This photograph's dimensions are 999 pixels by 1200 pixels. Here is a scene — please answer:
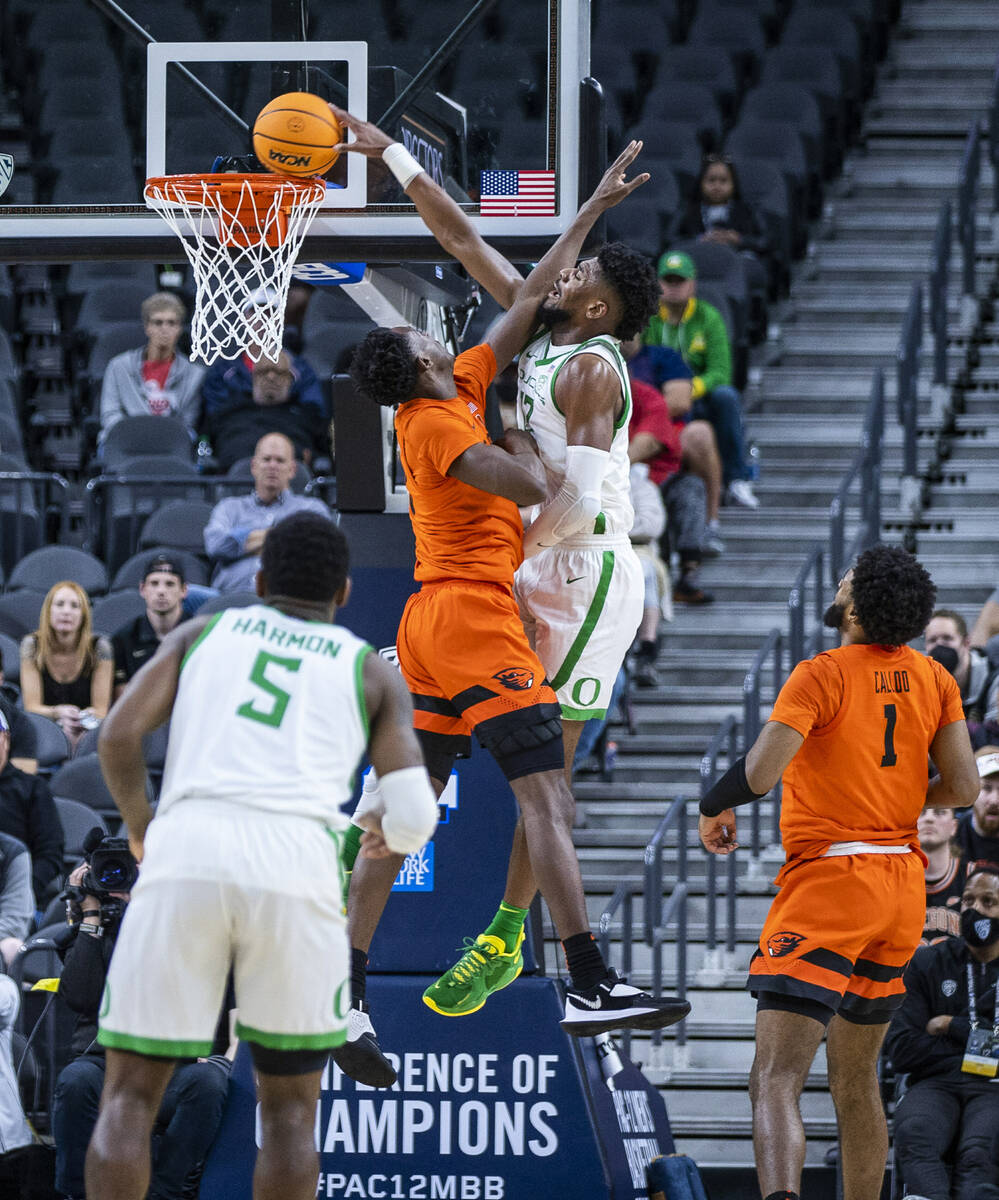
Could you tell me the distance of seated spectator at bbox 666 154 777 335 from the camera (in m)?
14.4

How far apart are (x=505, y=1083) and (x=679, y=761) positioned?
3.88 meters

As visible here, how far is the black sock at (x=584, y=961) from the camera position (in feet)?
20.7

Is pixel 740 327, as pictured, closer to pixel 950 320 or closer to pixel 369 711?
Answer: pixel 950 320

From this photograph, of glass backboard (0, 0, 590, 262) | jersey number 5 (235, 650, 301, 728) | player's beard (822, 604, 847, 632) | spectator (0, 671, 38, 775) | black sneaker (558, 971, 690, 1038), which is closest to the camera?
jersey number 5 (235, 650, 301, 728)

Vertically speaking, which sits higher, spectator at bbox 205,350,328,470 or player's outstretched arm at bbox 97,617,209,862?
spectator at bbox 205,350,328,470

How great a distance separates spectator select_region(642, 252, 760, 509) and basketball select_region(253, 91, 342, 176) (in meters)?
5.96

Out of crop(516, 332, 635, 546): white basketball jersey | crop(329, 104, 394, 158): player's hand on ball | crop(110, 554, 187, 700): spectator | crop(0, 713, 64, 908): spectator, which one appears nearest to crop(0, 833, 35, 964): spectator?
crop(0, 713, 64, 908): spectator

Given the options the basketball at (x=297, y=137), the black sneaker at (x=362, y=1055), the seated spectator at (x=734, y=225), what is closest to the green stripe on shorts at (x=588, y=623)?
the black sneaker at (x=362, y=1055)

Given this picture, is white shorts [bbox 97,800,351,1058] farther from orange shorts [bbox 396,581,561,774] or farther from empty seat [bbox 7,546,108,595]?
empty seat [bbox 7,546,108,595]

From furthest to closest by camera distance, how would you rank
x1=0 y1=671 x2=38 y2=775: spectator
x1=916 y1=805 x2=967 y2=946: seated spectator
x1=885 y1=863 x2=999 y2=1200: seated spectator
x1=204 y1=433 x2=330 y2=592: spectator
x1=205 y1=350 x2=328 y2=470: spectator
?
x1=205 y1=350 x2=328 y2=470: spectator, x1=204 y1=433 x2=330 y2=592: spectator, x1=0 y1=671 x2=38 y2=775: spectator, x1=916 y1=805 x2=967 y2=946: seated spectator, x1=885 y1=863 x2=999 y2=1200: seated spectator

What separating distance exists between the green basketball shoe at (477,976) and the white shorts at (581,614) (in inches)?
31.5

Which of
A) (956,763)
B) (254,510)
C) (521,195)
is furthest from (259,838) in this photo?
(254,510)

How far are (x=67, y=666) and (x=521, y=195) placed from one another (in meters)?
4.72

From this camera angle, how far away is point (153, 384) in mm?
13094
